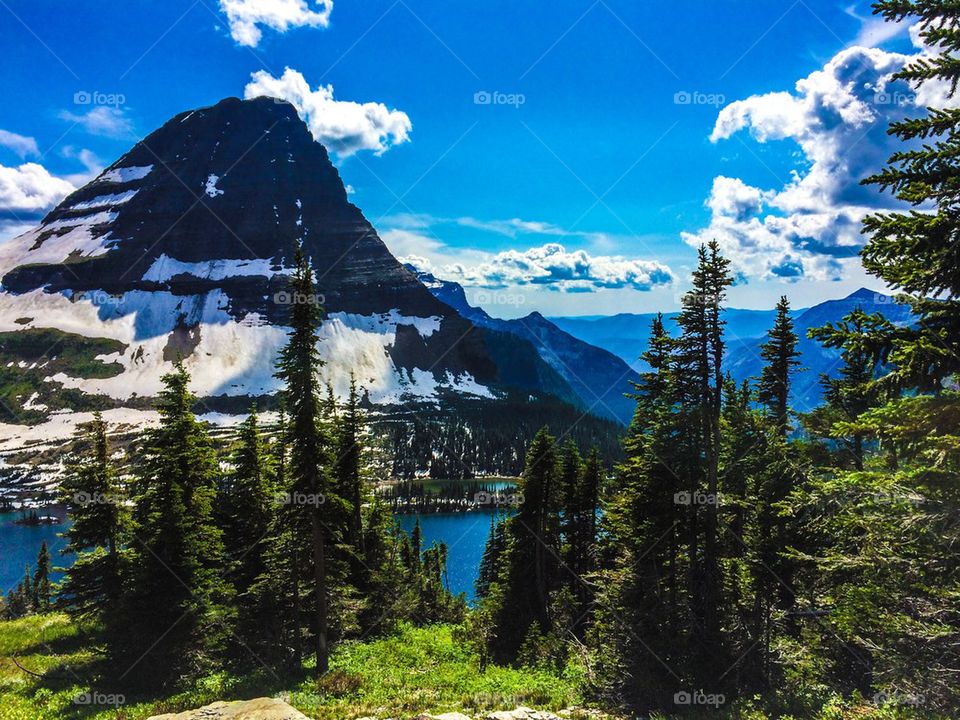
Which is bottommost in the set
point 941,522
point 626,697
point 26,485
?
point 26,485

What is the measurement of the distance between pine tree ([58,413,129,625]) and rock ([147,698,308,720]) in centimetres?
1520

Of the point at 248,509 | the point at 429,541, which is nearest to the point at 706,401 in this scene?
the point at 248,509

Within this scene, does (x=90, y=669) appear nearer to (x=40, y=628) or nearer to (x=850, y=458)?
(x=40, y=628)

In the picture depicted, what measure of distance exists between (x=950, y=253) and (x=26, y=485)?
243 meters

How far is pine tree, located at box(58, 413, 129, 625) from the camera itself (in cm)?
2692

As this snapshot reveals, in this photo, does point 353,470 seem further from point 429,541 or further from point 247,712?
point 429,541

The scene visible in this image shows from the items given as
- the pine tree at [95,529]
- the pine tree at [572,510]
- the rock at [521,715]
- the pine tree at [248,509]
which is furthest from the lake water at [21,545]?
the rock at [521,715]

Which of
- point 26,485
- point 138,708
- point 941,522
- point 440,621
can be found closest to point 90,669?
point 138,708

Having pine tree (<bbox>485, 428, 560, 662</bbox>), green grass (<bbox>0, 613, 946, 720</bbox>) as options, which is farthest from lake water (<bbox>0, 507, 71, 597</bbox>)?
pine tree (<bbox>485, 428, 560, 662</bbox>)

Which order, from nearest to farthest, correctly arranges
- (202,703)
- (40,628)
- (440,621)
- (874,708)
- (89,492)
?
(874,708)
(202,703)
(89,492)
(40,628)
(440,621)

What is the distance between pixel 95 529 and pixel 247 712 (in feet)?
68.4

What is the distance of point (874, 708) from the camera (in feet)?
41.3

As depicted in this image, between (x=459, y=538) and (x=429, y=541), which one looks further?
(x=459, y=538)

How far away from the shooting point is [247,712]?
13719mm
